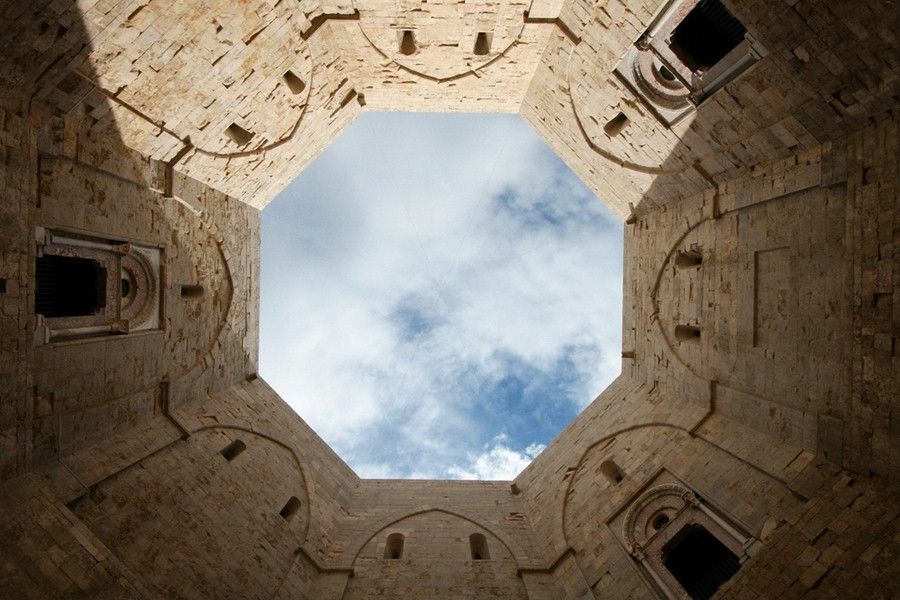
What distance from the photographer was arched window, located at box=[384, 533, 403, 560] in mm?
9945

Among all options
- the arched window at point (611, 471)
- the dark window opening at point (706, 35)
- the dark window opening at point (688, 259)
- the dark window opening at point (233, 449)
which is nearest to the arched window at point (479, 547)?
the arched window at point (611, 471)

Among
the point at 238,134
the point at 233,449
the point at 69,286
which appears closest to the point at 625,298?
the point at 238,134

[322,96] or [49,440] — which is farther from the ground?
[322,96]

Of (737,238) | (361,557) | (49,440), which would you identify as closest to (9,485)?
(49,440)

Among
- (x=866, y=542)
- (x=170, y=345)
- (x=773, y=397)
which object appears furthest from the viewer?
(x=170, y=345)

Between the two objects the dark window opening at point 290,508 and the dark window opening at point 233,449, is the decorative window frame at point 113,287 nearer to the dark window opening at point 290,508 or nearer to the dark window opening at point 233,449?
the dark window opening at point 233,449

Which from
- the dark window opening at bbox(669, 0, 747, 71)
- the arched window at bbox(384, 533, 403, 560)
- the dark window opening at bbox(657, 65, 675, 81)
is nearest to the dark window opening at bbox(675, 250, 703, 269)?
the dark window opening at bbox(657, 65, 675, 81)

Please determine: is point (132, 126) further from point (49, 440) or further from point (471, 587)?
point (471, 587)

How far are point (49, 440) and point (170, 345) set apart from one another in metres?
2.78

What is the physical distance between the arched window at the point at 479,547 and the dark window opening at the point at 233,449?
198 inches

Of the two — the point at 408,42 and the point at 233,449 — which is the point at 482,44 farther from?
the point at 233,449

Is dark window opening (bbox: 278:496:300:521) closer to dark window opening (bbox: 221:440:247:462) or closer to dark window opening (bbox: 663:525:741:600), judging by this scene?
dark window opening (bbox: 221:440:247:462)

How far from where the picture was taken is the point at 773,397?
731cm

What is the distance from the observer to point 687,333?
9641mm
